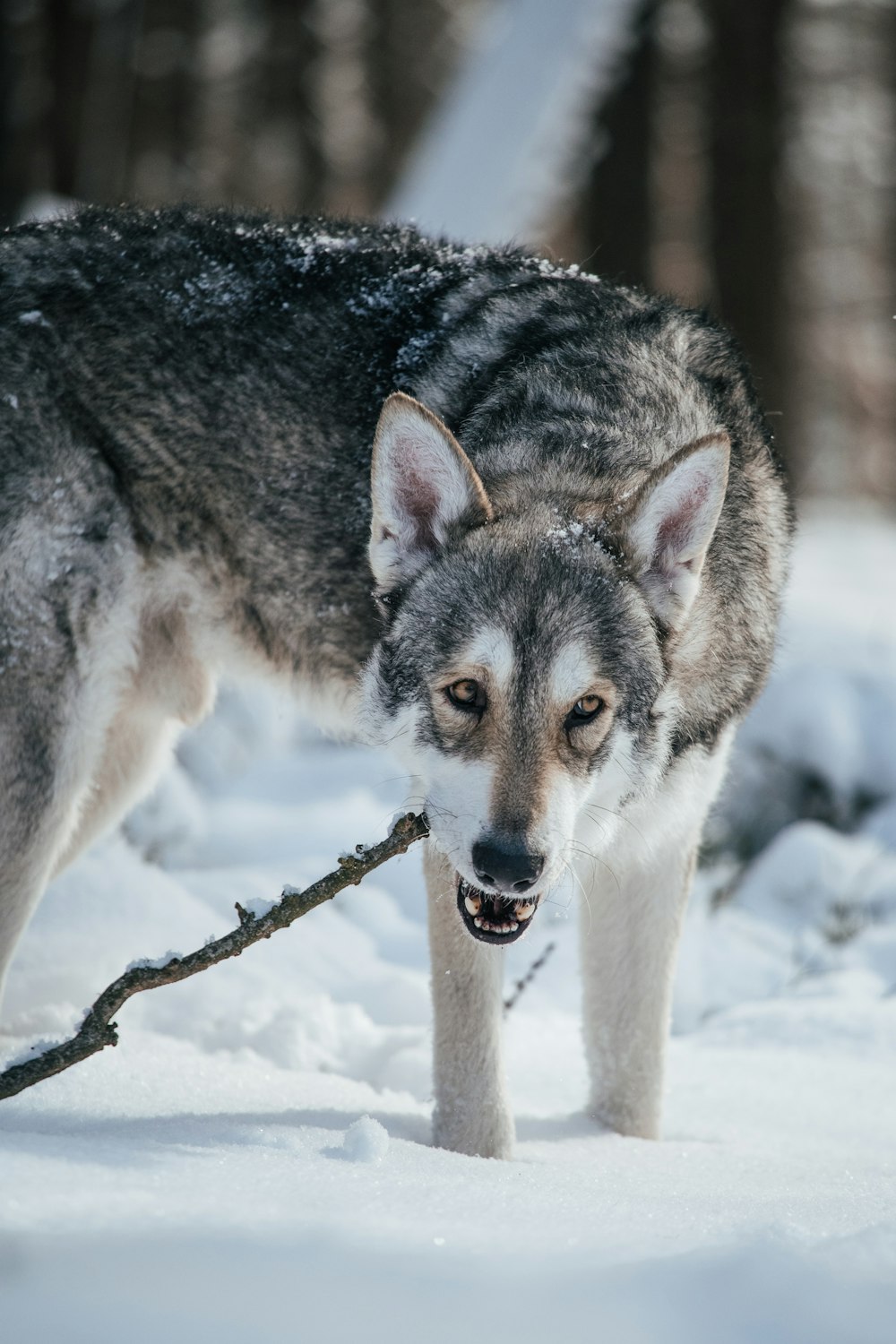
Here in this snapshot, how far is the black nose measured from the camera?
259 centimetres

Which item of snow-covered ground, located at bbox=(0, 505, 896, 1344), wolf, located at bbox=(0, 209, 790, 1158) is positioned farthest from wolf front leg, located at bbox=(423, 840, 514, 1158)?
snow-covered ground, located at bbox=(0, 505, 896, 1344)

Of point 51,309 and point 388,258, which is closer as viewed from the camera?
point 51,309

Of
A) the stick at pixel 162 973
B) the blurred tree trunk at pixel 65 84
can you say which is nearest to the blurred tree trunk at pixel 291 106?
the blurred tree trunk at pixel 65 84

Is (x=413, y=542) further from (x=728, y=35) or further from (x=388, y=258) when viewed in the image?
(x=728, y=35)

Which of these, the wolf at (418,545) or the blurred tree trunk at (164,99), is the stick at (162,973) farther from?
the blurred tree trunk at (164,99)

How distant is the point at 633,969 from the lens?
3.67 meters

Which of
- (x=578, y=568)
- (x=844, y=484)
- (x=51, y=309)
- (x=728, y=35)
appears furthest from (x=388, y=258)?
(x=844, y=484)

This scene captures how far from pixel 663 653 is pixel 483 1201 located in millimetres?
1328

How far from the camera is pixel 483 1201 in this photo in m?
2.19

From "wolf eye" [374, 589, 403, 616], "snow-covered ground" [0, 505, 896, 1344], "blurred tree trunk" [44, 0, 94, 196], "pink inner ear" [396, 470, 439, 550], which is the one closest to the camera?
"snow-covered ground" [0, 505, 896, 1344]

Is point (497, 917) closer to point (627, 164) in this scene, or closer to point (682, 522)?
point (682, 522)

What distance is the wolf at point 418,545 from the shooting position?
292 cm

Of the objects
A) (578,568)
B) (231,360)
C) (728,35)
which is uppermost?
(728,35)

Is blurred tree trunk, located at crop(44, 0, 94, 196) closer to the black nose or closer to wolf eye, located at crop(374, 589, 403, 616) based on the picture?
wolf eye, located at crop(374, 589, 403, 616)
